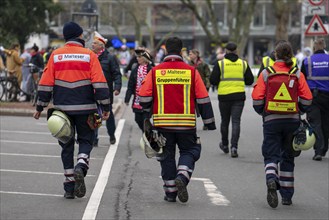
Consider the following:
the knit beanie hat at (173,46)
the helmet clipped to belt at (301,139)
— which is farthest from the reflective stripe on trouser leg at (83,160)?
the helmet clipped to belt at (301,139)

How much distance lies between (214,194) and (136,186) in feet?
3.33

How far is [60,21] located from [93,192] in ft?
265

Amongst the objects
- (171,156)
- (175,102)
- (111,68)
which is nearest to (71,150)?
(171,156)

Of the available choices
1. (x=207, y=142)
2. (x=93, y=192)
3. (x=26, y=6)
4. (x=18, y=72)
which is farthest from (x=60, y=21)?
(x=93, y=192)

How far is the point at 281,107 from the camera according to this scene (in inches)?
394

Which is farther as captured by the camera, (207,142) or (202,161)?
(207,142)

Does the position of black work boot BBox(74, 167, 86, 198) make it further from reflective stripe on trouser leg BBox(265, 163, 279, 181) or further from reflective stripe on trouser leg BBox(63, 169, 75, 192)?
reflective stripe on trouser leg BBox(265, 163, 279, 181)

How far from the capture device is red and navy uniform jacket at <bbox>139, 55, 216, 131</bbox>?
32.0ft

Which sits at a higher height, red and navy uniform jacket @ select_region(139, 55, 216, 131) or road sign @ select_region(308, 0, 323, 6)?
road sign @ select_region(308, 0, 323, 6)

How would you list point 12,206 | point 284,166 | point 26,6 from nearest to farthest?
point 12,206 < point 284,166 < point 26,6

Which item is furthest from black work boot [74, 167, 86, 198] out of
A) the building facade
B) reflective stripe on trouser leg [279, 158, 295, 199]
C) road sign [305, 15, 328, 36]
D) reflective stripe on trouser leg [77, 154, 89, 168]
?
the building facade

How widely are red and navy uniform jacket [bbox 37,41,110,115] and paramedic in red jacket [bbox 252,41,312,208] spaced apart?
72.1 inches

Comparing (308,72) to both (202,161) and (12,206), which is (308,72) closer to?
(202,161)

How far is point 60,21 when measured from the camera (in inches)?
3533
